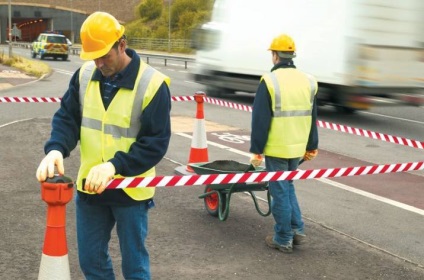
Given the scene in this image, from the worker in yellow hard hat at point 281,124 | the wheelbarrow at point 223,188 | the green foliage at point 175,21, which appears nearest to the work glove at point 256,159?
the worker in yellow hard hat at point 281,124

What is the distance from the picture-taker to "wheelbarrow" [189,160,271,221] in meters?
6.59

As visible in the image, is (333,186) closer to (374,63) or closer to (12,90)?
(374,63)

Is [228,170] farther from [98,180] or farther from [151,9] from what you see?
[151,9]

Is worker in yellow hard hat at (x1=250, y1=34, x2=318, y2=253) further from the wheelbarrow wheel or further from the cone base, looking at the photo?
Result: the cone base

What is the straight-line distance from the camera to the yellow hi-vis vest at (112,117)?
12.2 feet

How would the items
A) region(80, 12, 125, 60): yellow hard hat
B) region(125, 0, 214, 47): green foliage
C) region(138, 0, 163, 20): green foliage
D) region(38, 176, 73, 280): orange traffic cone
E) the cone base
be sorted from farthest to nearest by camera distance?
region(138, 0, 163, 20): green foliage < region(125, 0, 214, 47): green foliage < region(80, 12, 125, 60): yellow hard hat < the cone base < region(38, 176, 73, 280): orange traffic cone

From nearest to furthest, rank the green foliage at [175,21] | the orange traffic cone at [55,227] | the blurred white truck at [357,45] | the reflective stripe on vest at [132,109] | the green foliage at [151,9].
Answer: the orange traffic cone at [55,227] < the reflective stripe on vest at [132,109] < the blurred white truck at [357,45] < the green foliage at [175,21] < the green foliage at [151,9]

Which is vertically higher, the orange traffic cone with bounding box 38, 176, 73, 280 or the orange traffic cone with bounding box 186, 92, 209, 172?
the orange traffic cone with bounding box 38, 176, 73, 280

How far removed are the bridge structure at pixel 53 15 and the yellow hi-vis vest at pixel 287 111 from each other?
93.3 m

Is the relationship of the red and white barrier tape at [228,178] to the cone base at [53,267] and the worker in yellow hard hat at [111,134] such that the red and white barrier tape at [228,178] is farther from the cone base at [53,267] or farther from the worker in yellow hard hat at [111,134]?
the cone base at [53,267]

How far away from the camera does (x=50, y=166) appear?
341cm

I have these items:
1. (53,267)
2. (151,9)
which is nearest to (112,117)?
(53,267)

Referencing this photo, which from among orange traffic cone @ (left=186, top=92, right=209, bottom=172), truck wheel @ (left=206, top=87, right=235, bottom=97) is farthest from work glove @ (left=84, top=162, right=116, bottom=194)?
truck wheel @ (left=206, top=87, right=235, bottom=97)

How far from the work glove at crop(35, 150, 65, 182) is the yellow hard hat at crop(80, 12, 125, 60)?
54cm
